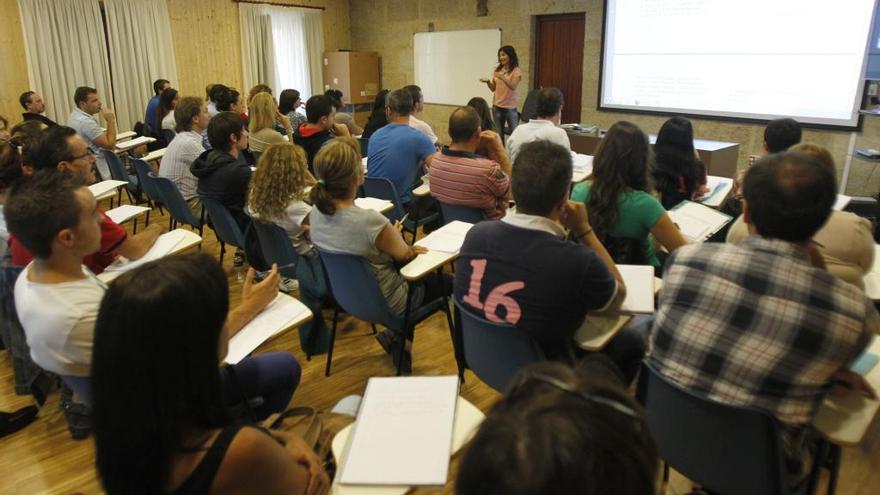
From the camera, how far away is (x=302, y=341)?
2.90m

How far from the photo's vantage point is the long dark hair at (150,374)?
3.23 feet

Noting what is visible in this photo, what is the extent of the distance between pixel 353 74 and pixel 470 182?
722 cm

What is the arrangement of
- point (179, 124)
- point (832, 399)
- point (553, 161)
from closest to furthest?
point (832, 399)
point (553, 161)
point (179, 124)

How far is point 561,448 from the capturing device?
555 mm

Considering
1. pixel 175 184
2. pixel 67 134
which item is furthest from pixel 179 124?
pixel 67 134

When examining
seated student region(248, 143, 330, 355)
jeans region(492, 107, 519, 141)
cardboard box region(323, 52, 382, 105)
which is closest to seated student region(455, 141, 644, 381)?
seated student region(248, 143, 330, 355)

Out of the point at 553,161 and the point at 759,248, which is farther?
the point at 553,161

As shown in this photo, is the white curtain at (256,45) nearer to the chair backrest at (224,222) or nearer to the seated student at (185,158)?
the seated student at (185,158)

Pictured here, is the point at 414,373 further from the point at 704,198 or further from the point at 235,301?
the point at 704,198

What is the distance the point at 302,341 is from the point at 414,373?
23.0 inches

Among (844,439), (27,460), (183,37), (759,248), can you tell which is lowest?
(27,460)

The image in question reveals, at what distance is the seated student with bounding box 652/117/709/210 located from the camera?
3219mm

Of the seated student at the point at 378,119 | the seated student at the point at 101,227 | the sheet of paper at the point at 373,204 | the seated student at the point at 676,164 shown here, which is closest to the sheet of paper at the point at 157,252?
the seated student at the point at 101,227

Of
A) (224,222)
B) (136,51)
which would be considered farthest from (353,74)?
(224,222)
